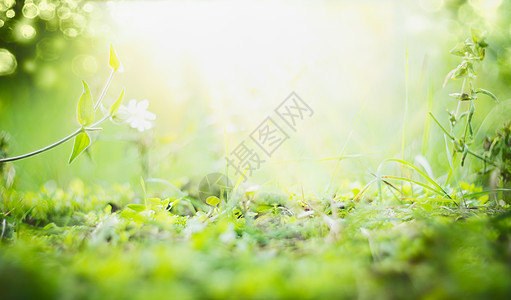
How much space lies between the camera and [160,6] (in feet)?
10.4

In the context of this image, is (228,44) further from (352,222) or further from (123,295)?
(123,295)

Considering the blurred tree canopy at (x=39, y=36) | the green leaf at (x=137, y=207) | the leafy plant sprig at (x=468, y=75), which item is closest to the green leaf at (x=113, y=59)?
the green leaf at (x=137, y=207)

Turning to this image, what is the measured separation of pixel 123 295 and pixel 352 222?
61 cm

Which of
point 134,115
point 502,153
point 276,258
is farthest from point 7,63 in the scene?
point 502,153

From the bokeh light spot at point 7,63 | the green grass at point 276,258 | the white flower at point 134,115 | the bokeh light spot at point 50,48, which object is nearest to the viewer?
the green grass at point 276,258

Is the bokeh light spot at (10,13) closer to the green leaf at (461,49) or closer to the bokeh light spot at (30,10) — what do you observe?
the bokeh light spot at (30,10)

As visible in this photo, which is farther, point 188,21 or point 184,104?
point 184,104

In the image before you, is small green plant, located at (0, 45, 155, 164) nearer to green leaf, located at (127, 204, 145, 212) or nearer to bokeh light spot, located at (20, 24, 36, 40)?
green leaf, located at (127, 204, 145, 212)

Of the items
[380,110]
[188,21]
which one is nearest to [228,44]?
[188,21]

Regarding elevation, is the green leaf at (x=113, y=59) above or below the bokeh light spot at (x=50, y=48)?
below

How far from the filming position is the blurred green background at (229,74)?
1.94 metres

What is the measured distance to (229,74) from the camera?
114 inches

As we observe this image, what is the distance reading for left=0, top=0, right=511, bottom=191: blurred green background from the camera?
1.94 meters

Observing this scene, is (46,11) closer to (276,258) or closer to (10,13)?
(10,13)
